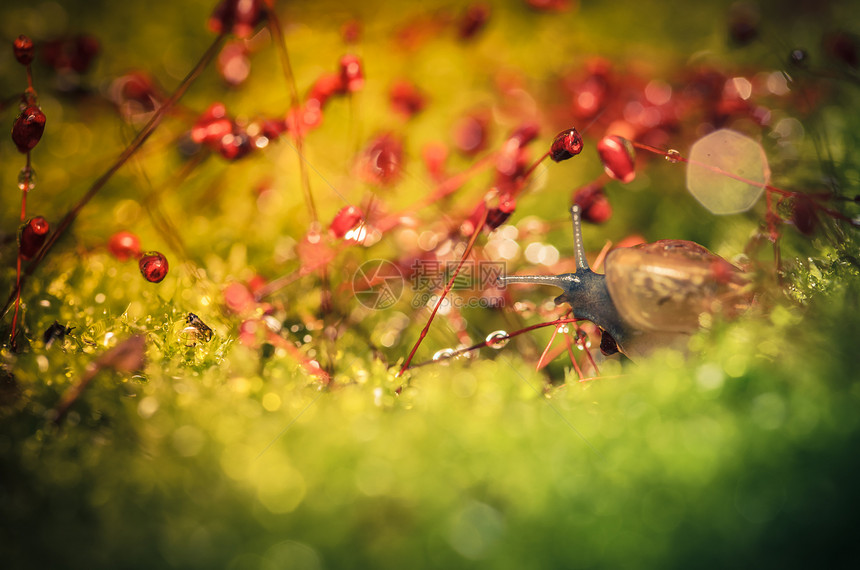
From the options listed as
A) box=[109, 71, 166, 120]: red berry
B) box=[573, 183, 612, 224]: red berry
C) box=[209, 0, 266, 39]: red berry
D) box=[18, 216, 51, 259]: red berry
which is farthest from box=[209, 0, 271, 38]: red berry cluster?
box=[573, 183, 612, 224]: red berry

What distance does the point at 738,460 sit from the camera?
18 centimetres

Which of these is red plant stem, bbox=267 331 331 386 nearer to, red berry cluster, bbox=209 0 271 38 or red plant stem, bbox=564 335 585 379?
red plant stem, bbox=564 335 585 379

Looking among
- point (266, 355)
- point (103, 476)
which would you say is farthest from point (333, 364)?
point (103, 476)

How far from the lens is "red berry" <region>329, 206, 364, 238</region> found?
1.26 ft

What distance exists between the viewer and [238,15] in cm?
46

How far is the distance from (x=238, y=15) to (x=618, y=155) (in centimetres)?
36

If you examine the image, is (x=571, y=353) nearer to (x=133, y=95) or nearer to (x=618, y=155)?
(x=618, y=155)

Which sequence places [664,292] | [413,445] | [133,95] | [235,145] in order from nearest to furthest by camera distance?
[413,445], [664,292], [235,145], [133,95]

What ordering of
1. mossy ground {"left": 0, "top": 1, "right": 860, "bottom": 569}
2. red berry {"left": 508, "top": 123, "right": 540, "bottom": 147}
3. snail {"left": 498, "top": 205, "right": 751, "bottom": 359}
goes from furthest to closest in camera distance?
red berry {"left": 508, "top": 123, "right": 540, "bottom": 147}, snail {"left": 498, "top": 205, "right": 751, "bottom": 359}, mossy ground {"left": 0, "top": 1, "right": 860, "bottom": 569}

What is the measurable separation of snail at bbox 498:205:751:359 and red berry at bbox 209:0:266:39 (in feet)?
1.28

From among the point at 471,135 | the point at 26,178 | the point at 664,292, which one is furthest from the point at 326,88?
the point at 664,292

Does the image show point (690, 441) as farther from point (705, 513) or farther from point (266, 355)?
point (266, 355)

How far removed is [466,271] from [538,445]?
30 cm

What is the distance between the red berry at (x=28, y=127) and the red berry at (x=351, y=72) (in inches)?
9.4
